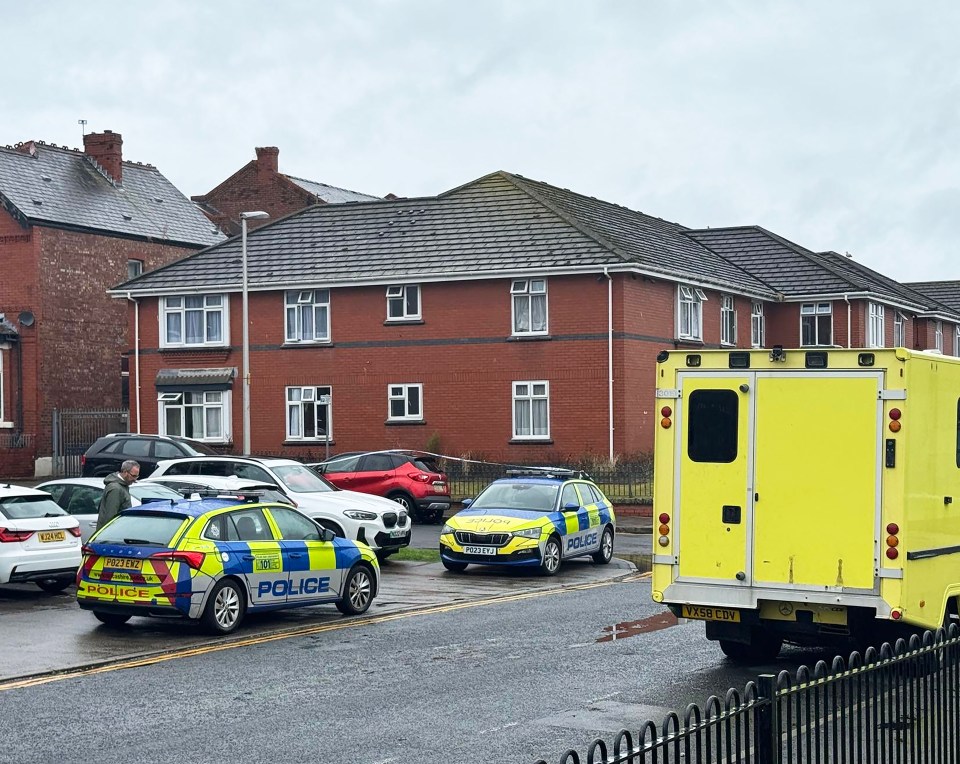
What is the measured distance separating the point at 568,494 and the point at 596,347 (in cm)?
1670

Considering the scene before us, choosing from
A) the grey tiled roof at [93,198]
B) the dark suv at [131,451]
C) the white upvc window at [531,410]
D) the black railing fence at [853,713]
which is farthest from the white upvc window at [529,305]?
the black railing fence at [853,713]

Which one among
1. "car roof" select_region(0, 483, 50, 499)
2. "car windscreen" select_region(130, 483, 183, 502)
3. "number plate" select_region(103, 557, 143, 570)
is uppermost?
"car roof" select_region(0, 483, 50, 499)

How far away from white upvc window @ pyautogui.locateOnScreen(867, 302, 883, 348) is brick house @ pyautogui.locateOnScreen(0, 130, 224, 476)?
25.7 meters

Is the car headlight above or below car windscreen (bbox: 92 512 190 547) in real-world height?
below

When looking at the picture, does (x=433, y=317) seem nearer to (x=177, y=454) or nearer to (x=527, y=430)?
(x=527, y=430)

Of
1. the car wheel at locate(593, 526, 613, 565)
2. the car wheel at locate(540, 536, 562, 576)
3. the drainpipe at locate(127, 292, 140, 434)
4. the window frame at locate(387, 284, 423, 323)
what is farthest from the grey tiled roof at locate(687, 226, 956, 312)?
the car wheel at locate(540, 536, 562, 576)

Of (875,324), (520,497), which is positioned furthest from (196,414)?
(875,324)

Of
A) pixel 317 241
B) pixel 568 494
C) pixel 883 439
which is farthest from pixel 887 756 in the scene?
A: pixel 317 241

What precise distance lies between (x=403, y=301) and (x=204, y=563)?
27850 millimetres

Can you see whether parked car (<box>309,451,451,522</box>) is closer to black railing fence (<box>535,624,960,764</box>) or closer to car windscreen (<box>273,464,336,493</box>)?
car windscreen (<box>273,464,336,493</box>)

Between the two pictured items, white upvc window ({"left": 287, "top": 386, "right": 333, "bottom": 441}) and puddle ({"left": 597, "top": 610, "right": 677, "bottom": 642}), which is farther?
white upvc window ({"left": 287, "top": 386, "right": 333, "bottom": 441})

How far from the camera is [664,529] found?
12852mm

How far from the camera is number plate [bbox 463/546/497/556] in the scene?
22438 mm

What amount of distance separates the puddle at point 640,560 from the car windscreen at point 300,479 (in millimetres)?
5498
